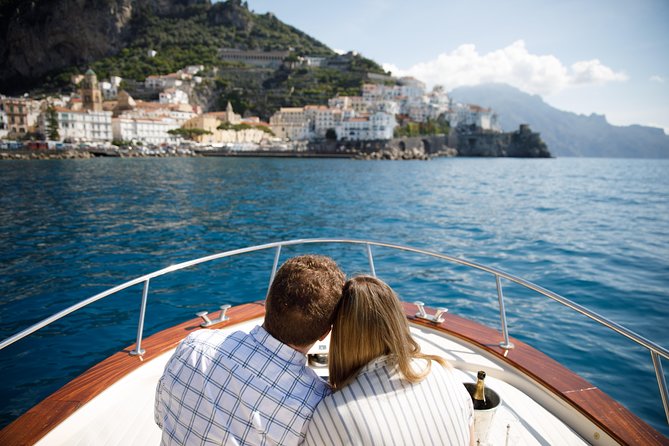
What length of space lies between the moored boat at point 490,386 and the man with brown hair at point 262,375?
98 centimetres

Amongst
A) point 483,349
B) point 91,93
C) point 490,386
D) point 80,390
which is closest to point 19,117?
point 91,93

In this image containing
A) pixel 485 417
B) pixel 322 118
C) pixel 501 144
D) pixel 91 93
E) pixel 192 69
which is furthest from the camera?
pixel 192 69

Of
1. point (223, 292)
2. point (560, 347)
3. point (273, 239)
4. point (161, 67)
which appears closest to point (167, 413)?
point (560, 347)

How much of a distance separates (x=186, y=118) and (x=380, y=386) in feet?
319

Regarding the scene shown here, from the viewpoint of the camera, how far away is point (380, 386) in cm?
121

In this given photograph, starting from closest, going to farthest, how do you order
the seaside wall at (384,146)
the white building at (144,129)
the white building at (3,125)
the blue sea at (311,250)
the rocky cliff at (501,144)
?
the blue sea at (311,250) → the white building at (3,125) → the white building at (144,129) → the seaside wall at (384,146) → the rocky cliff at (501,144)

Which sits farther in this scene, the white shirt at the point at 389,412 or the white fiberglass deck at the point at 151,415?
the white fiberglass deck at the point at 151,415

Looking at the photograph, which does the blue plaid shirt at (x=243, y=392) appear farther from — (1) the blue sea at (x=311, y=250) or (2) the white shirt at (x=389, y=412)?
(1) the blue sea at (x=311, y=250)

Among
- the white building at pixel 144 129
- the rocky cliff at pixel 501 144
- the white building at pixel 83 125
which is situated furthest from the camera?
the rocky cliff at pixel 501 144

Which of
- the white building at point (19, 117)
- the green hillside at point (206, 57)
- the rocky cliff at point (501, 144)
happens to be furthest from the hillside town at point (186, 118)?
the rocky cliff at point (501, 144)

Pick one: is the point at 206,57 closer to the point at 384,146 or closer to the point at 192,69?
the point at 192,69

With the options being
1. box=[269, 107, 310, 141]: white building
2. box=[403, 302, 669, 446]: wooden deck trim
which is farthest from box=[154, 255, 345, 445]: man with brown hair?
box=[269, 107, 310, 141]: white building

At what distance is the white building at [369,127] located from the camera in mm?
85562

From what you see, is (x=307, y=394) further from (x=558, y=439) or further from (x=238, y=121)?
(x=238, y=121)
